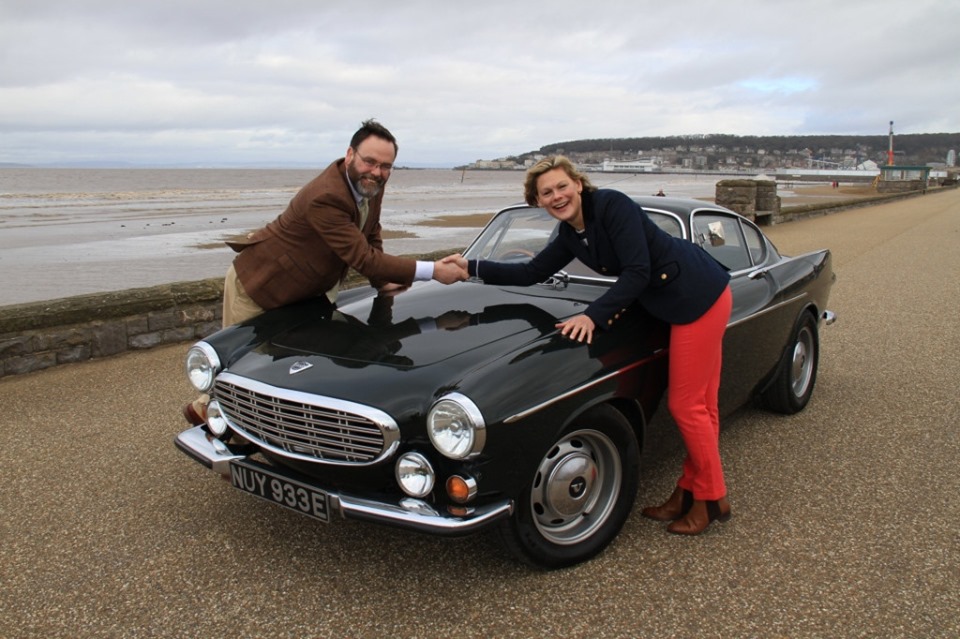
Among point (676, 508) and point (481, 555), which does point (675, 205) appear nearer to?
point (676, 508)

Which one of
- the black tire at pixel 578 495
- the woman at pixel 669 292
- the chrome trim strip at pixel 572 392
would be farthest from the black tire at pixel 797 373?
the black tire at pixel 578 495

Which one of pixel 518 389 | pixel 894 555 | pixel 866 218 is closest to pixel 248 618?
pixel 518 389

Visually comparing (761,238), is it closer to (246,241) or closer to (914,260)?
(246,241)

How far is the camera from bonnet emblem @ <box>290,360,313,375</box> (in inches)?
117

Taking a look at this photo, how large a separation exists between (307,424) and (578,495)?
1102mm

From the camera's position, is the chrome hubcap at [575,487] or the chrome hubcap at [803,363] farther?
the chrome hubcap at [803,363]

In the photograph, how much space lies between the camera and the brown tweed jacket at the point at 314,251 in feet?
12.0

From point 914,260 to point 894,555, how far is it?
11.4 m

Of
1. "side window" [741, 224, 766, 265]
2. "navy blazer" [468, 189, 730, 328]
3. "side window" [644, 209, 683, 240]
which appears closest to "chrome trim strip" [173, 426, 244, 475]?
"navy blazer" [468, 189, 730, 328]

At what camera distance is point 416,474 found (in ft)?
8.65

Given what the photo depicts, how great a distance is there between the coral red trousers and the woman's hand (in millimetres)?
425

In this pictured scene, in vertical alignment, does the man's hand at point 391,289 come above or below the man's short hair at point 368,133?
below

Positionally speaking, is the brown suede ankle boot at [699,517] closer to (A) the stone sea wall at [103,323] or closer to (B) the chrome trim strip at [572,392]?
(B) the chrome trim strip at [572,392]

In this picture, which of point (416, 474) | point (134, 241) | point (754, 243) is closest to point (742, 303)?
point (754, 243)
